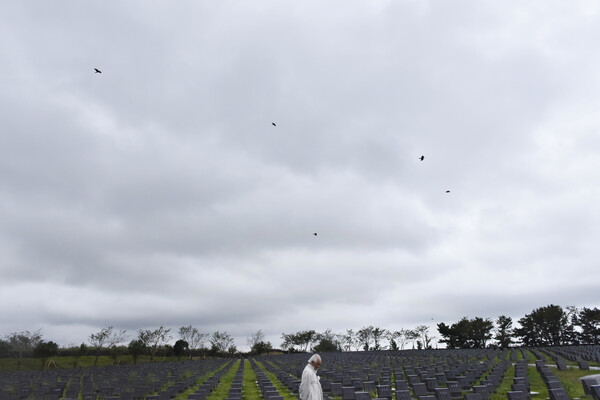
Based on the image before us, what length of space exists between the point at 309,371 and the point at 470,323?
251ft

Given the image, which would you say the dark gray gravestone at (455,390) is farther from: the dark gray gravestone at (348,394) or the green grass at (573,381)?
the dark gray gravestone at (348,394)

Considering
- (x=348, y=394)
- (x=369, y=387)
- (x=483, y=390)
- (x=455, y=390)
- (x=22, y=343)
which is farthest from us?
(x=22, y=343)

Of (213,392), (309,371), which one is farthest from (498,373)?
(309,371)

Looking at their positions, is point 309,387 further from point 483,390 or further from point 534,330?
point 534,330

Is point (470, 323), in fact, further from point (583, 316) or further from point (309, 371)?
point (309, 371)

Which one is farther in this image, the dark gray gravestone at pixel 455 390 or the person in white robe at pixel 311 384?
the dark gray gravestone at pixel 455 390

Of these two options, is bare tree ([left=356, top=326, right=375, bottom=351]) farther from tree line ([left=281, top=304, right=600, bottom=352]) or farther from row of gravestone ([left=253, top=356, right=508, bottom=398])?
row of gravestone ([left=253, top=356, right=508, bottom=398])

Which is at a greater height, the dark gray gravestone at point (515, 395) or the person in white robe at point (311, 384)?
the person in white robe at point (311, 384)

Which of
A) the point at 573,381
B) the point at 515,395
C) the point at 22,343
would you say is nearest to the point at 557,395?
the point at 515,395

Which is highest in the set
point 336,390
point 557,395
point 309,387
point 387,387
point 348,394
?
point 309,387

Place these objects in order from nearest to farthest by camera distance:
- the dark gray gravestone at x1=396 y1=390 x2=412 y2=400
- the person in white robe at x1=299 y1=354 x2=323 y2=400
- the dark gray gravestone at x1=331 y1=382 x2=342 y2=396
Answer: the person in white robe at x1=299 y1=354 x2=323 y2=400 → the dark gray gravestone at x1=396 y1=390 x2=412 y2=400 → the dark gray gravestone at x1=331 y1=382 x2=342 y2=396

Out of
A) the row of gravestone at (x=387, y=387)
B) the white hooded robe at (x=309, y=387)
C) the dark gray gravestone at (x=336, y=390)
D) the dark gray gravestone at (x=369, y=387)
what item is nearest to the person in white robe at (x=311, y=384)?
the white hooded robe at (x=309, y=387)

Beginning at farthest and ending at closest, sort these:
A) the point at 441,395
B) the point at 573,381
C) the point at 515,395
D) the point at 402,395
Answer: the point at 573,381 < the point at 402,395 < the point at 441,395 < the point at 515,395

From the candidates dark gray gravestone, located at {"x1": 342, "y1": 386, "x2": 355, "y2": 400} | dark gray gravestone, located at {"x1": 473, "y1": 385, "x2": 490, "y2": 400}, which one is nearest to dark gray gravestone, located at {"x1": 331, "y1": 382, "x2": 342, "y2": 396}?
dark gray gravestone, located at {"x1": 342, "y1": 386, "x2": 355, "y2": 400}
